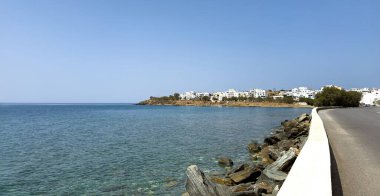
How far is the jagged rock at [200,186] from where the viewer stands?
827 cm

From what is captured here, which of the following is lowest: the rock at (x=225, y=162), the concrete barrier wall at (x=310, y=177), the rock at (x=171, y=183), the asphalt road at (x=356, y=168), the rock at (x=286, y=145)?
the rock at (x=171, y=183)

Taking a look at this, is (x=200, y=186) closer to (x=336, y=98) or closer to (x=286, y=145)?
(x=286, y=145)

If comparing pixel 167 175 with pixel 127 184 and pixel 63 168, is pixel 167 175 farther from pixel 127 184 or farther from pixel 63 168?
pixel 63 168

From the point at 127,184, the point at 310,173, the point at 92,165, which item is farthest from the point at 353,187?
the point at 92,165

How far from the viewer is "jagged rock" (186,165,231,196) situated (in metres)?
8.27

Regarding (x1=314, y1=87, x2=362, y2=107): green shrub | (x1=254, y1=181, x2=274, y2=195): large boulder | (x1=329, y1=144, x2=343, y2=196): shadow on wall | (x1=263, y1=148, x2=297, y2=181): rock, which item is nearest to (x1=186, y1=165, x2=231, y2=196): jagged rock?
(x1=254, y1=181, x2=274, y2=195): large boulder

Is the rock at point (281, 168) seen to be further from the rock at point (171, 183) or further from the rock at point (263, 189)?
the rock at point (171, 183)

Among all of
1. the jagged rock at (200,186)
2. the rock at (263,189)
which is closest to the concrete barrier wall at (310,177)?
the rock at (263,189)

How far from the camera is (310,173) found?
5.65 m

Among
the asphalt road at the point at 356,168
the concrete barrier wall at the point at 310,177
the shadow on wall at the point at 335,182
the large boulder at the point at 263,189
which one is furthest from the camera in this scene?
the large boulder at the point at 263,189

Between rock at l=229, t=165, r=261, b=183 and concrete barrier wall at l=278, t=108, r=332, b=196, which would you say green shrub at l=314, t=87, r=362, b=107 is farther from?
concrete barrier wall at l=278, t=108, r=332, b=196

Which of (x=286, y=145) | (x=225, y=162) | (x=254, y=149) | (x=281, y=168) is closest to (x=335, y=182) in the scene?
(x=281, y=168)

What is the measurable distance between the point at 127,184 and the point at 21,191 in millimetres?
4387

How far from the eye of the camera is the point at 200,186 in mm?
8336
